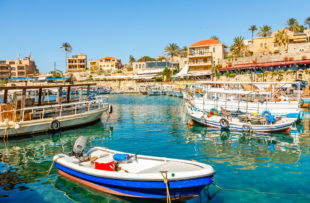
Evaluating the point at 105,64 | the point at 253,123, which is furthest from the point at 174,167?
the point at 105,64

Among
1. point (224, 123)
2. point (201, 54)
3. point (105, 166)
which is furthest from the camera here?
point (201, 54)

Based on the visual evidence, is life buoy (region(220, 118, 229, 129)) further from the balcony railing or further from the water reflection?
the balcony railing

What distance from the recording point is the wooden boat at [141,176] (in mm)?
7193

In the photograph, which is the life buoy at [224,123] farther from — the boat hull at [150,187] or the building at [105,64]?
the building at [105,64]

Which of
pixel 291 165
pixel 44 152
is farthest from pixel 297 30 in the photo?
pixel 44 152

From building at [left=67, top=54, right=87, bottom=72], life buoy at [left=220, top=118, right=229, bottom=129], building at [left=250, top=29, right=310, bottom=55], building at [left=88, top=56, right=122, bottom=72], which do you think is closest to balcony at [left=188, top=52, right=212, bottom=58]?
building at [left=250, top=29, right=310, bottom=55]

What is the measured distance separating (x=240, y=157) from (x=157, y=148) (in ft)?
17.3

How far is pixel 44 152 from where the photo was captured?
580 inches

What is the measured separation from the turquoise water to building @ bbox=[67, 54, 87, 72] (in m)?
97.0

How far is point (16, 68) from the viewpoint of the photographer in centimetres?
10375

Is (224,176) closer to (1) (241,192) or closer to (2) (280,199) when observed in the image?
(1) (241,192)

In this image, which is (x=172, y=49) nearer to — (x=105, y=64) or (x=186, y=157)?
(x=105, y=64)

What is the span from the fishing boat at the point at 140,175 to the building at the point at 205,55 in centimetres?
6179

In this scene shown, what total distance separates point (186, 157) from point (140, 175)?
6.29 m
